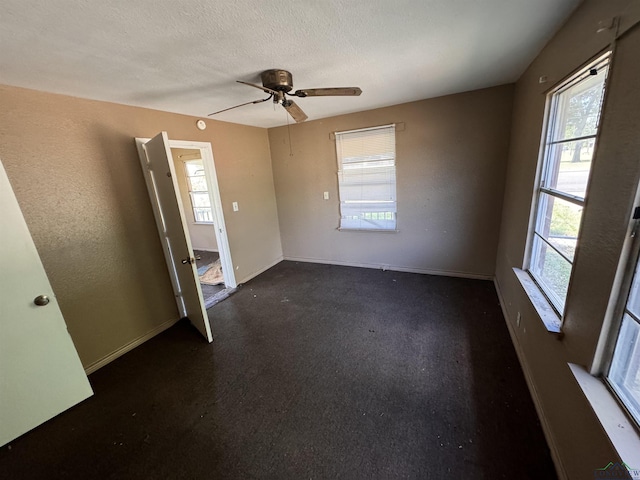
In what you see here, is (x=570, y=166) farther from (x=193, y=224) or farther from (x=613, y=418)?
(x=193, y=224)

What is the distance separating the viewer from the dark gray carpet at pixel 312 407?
4.59 feet

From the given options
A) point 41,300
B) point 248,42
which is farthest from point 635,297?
point 41,300

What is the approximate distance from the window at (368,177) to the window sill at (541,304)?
1908mm

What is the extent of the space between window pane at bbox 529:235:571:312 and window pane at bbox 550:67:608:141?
2.49ft

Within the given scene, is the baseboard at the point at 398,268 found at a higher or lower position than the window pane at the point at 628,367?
lower

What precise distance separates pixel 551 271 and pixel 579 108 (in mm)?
1051

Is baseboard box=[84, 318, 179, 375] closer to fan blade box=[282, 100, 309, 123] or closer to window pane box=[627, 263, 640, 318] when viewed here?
fan blade box=[282, 100, 309, 123]

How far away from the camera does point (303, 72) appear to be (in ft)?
6.49

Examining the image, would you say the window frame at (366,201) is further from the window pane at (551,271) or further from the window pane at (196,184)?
the window pane at (196,184)

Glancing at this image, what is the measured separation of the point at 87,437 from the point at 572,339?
2946 mm

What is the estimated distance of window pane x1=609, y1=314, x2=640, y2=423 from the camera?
0.94 metres

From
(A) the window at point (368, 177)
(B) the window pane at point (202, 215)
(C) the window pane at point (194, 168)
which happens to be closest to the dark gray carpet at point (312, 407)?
(A) the window at point (368, 177)

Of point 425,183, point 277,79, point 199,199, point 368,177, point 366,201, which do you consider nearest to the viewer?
point 277,79

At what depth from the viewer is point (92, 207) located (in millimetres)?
2197
